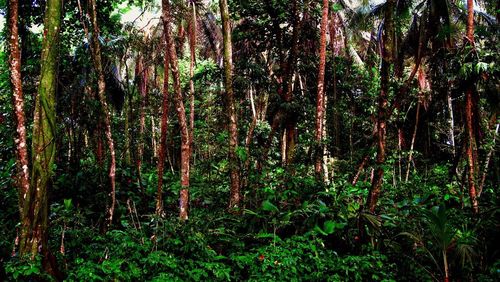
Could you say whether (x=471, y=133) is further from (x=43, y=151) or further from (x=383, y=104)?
(x=43, y=151)

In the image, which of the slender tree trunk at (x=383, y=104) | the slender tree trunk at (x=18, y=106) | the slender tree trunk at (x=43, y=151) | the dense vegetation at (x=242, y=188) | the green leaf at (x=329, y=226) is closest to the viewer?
the slender tree trunk at (x=43, y=151)

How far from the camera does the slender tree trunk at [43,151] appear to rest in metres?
5.14

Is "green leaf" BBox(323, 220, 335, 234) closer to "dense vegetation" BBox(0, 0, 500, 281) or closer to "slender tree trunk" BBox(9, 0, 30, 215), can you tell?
"dense vegetation" BBox(0, 0, 500, 281)

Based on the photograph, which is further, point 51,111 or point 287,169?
point 287,169

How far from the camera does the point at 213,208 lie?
9.40 metres

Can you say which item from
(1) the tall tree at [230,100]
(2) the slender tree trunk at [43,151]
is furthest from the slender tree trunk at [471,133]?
(2) the slender tree trunk at [43,151]

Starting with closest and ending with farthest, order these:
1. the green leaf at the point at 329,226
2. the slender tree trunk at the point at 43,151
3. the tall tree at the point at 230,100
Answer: the slender tree trunk at the point at 43,151 < the green leaf at the point at 329,226 < the tall tree at the point at 230,100

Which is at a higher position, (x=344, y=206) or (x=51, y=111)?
(x=51, y=111)

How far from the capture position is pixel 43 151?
534cm

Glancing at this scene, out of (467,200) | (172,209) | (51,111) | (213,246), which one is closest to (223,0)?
(51,111)

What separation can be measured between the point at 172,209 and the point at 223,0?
631 cm

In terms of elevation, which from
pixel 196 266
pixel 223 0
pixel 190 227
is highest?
pixel 223 0

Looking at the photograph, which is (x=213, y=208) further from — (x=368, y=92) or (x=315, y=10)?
(x=368, y=92)

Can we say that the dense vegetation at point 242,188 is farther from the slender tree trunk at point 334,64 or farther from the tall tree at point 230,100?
the slender tree trunk at point 334,64
